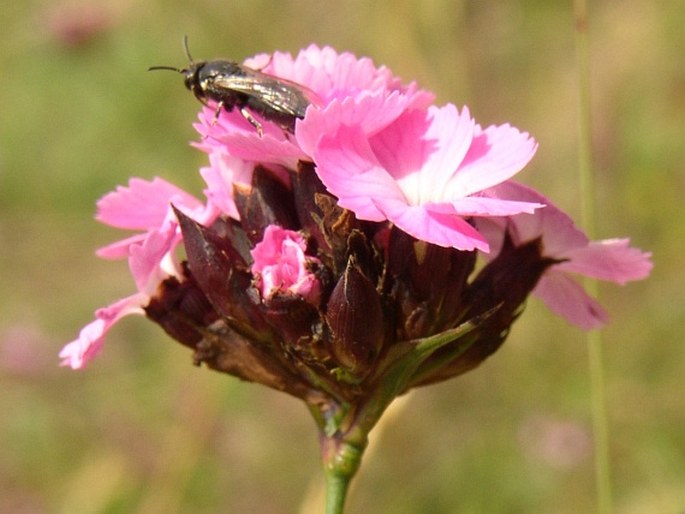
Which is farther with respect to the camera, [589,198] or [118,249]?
[589,198]

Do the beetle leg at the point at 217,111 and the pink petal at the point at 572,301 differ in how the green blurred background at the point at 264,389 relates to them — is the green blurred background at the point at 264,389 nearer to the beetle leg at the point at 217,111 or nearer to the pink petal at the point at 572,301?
the pink petal at the point at 572,301

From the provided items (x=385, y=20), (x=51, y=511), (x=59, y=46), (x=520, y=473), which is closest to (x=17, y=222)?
(x=59, y=46)

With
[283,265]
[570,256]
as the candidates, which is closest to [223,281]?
[283,265]

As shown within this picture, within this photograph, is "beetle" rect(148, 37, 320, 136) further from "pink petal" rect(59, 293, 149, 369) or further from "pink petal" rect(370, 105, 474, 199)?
"pink petal" rect(59, 293, 149, 369)

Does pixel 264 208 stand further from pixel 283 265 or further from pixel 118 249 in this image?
pixel 118 249

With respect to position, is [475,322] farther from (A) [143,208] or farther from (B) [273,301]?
(A) [143,208]

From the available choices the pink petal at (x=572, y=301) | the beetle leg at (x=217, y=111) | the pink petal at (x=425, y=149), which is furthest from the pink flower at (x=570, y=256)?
the beetle leg at (x=217, y=111)

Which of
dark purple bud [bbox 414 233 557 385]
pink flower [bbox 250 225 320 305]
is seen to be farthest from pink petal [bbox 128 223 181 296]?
dark purple bud [bbox 414 233 557 385]

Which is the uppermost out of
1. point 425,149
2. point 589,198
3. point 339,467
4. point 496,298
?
point 589,198
